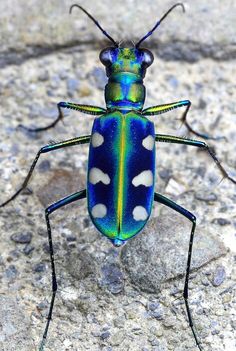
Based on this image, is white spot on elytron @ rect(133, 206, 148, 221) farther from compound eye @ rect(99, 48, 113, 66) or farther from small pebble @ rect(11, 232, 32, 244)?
compound eye @ rect(99, 48, 113, 66)

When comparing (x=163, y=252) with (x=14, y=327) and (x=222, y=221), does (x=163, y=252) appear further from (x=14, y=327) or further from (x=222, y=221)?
(x=14, y=327)

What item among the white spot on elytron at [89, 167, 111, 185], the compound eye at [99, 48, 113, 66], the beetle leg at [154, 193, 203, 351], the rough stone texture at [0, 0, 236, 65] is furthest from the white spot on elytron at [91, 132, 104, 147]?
the rough stone texture at [0, 0, 236, 65]

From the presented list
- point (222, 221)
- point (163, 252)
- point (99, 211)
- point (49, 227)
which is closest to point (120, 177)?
point (99, 211)

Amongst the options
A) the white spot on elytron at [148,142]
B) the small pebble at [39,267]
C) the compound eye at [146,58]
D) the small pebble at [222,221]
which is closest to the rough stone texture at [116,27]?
the compound eye at [146,58]

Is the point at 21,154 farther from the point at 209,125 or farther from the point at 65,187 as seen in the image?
the point at 209,125

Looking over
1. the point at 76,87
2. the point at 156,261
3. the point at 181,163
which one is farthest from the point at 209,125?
the point at 156,261

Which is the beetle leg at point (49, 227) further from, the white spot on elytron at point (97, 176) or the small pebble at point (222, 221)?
the small pebble at point (222, 221)
